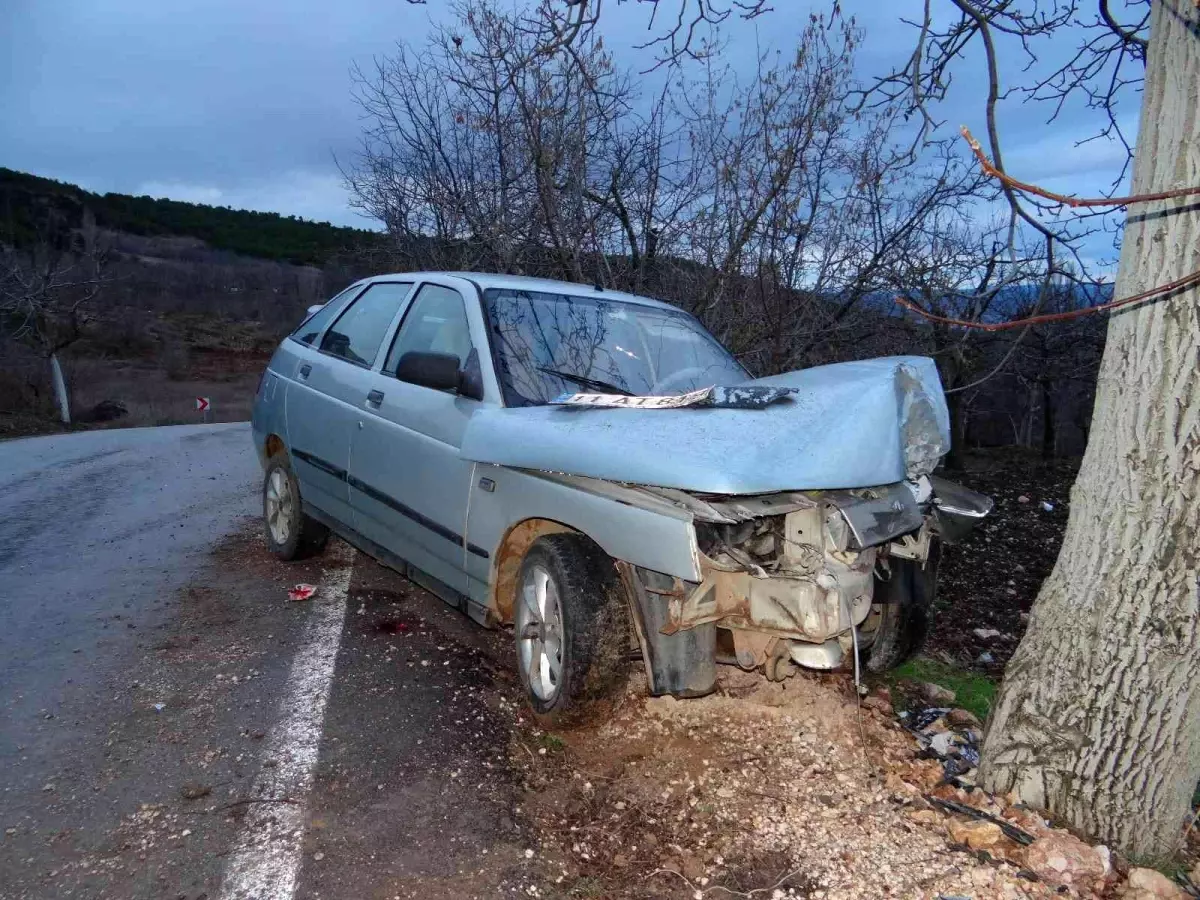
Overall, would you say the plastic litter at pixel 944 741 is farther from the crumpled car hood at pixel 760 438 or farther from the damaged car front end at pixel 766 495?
the crumpled car hood at pixel 760 438

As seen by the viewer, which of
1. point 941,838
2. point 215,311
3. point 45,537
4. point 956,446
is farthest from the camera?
point 215,311

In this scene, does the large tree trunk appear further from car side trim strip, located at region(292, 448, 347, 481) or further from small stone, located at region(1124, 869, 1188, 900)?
car side trim strip, located at region(292, 448, 347, 481)

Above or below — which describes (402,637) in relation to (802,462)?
below

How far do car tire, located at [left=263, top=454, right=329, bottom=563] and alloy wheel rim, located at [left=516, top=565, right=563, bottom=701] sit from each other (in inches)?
92.5

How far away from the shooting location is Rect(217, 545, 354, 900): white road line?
2594mm

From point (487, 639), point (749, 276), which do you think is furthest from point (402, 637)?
point (749, 276)

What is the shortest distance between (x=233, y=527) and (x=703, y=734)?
15.9 ft

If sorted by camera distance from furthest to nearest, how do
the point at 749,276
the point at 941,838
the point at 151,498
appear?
the point at 151,498 < the point at 749,276 < the point at 941,838

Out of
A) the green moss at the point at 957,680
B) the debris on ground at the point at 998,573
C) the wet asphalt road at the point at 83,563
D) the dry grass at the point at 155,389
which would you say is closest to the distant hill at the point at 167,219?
the dry grass at the point at 155,389

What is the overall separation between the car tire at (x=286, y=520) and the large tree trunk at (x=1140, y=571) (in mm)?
4185

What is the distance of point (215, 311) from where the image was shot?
239ft

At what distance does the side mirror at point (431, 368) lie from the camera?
3.75 meters

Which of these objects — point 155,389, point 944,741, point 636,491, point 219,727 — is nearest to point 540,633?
point 636,491

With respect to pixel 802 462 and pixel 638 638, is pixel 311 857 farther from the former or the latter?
pixel 802 462
